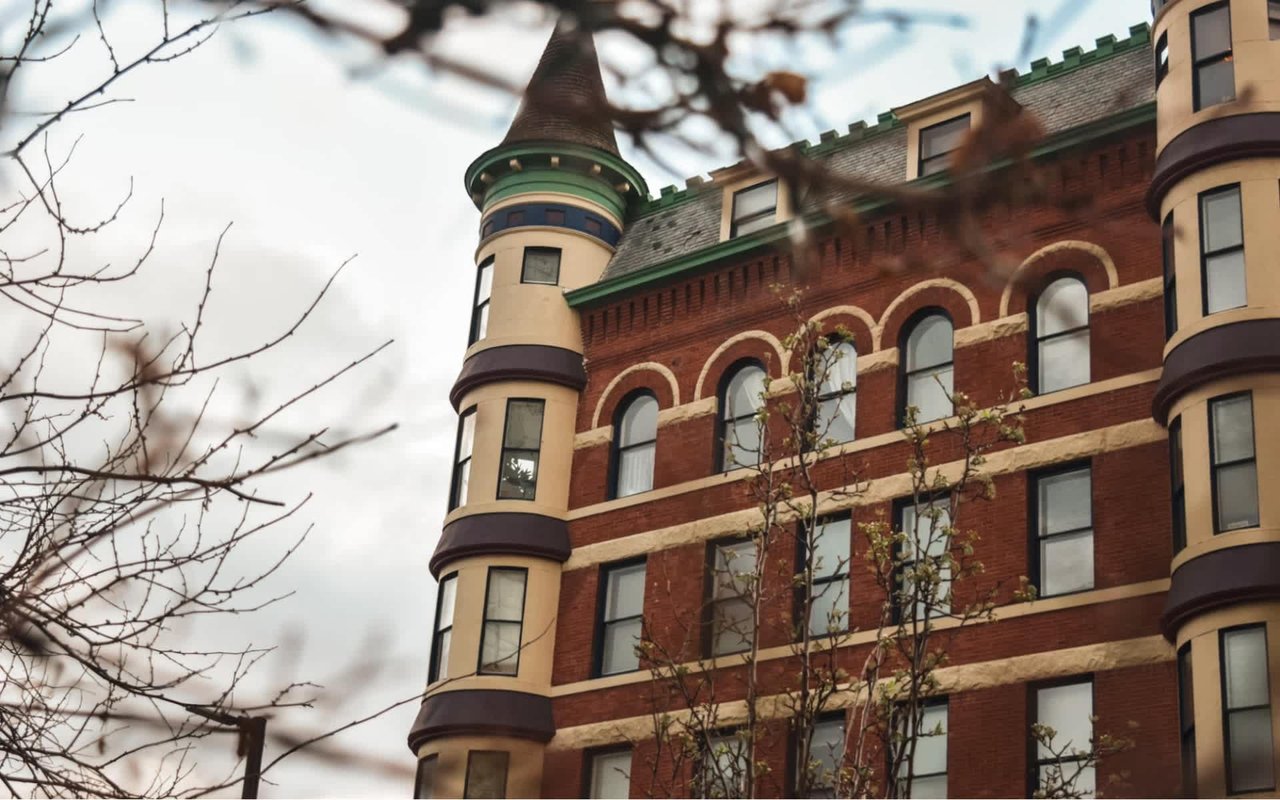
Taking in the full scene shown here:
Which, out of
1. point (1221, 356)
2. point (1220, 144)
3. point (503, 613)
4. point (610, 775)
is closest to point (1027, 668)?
point (1221, 356)

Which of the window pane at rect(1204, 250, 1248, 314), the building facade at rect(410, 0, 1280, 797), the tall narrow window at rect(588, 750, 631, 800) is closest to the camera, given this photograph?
the building facade at rect(410, 0, 1280, 797)

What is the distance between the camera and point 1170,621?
778 inches

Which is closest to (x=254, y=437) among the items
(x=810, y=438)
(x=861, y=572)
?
(x=810, y=438)

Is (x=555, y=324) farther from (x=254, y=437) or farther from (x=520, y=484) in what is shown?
(x=254, y=437)

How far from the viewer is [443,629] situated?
2716 cm

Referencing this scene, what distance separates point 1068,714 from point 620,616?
744cm

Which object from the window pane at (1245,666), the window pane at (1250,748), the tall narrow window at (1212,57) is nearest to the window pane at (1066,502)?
the window pane at (1245,666)

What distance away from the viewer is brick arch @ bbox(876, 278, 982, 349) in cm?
2406

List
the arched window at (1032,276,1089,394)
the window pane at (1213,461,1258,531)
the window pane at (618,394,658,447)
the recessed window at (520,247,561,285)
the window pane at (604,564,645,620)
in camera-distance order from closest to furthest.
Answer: the window pane at (1213,461,1258,531), the arched window at (1032,276,1089,394), the window pane at (604,564,645,620), the window pane at (618,394,658,447), the recessed window at (520,247,561,285)

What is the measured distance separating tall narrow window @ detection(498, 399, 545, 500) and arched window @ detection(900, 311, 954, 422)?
636cm

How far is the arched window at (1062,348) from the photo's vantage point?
22703 mm

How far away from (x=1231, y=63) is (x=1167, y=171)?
1.62 m

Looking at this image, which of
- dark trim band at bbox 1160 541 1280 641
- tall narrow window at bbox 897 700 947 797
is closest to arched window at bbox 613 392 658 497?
tall narrow window at bbox 897 700 947 797

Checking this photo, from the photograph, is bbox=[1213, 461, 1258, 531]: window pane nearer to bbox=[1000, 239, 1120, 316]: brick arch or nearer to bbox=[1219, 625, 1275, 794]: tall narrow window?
bbox=[1219, 625, 1275, 794]: tall narrow window
